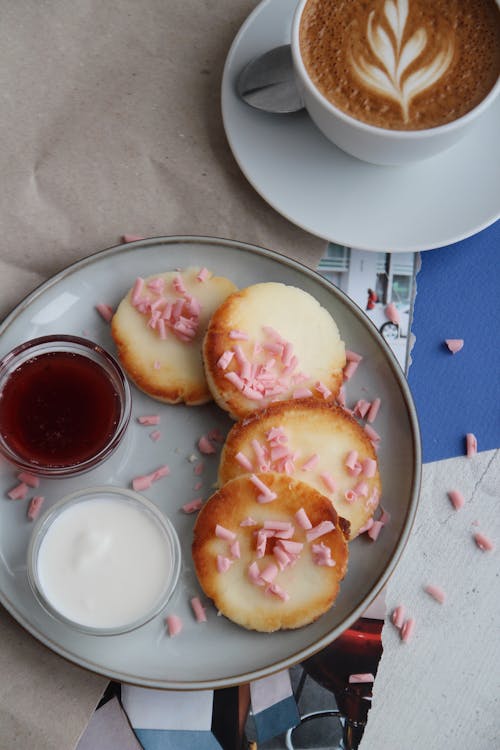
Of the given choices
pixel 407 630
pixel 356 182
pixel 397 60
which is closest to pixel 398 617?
pixel 407 630

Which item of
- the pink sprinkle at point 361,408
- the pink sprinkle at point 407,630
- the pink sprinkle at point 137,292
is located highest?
the pink sprinkle at point 137,292

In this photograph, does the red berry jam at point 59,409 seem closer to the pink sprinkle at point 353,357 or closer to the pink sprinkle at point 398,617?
the pink sprinkle at point 353,357

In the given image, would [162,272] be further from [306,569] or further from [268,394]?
[306,569]

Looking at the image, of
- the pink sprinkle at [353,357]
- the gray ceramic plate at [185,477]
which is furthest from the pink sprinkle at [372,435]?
the pink sprinkle at [353,357]

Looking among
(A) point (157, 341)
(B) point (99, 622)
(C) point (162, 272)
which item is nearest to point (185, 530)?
(B) point (99, 622)

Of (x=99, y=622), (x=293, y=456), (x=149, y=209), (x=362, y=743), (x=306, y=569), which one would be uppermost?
(x=149, y=209)
